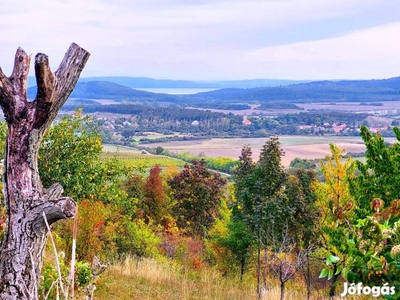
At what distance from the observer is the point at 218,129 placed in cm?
9869

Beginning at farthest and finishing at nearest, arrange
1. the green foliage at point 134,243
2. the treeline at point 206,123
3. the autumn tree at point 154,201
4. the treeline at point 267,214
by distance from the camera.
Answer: the treeline at point 206,123 → the autumn tree at point 154,201 → the green foliage at point 134,243 → the treeline at point 267,214

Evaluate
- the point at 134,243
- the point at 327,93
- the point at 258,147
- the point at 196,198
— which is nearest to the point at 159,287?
the point at 134,243

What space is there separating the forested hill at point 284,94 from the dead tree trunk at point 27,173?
139346 mm

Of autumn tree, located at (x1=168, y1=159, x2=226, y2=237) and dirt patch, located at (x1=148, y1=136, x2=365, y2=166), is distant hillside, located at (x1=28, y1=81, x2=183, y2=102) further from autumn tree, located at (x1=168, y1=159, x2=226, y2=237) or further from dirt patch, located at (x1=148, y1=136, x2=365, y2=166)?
autumn tree, located at (x1=168, y1=159, x2=226, y2=237)

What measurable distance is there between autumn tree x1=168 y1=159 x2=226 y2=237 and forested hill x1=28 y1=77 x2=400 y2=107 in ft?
395

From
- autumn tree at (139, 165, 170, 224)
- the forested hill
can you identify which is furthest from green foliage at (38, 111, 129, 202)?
the forested hill

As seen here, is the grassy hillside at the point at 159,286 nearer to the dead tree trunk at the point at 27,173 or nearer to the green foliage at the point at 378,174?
the green foliage at the point at 378,174

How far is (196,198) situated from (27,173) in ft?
61.7

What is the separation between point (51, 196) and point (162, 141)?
7861 centimetres

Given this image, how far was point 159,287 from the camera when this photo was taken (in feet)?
28.3

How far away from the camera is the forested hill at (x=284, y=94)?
14575 cm

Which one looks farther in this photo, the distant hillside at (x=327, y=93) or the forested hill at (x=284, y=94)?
the forested hill at (x=284, y=94)

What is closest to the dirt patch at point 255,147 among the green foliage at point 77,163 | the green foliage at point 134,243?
the green foliage at point 134,243

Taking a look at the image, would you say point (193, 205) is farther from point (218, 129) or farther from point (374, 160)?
point (218, 129)
